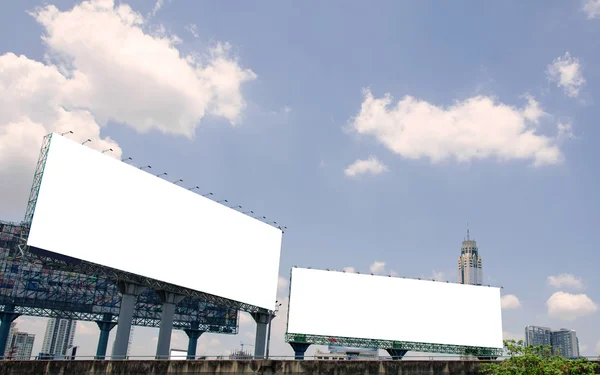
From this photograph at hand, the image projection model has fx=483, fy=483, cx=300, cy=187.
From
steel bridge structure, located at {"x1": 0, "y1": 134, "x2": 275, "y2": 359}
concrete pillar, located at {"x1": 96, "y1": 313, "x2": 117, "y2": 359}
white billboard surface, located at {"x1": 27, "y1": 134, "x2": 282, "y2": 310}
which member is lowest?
concrete pillar, located at {"x1": 96, "y1": 313, "x2": 117, "y2": 359}

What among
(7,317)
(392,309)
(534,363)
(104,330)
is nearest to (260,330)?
(392,309)

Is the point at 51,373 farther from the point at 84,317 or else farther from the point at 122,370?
the point at 84,317

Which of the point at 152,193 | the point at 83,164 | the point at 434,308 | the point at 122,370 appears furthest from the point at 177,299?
the point at 434,308

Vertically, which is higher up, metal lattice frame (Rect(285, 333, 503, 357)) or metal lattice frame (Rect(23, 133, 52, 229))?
metal lattice frame (Rect(23, 133, 52, 229))

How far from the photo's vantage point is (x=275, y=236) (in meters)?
61.5

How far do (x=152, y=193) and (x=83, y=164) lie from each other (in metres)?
7.43

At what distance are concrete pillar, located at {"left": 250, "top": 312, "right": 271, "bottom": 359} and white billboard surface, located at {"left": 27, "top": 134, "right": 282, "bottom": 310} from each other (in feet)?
6.84

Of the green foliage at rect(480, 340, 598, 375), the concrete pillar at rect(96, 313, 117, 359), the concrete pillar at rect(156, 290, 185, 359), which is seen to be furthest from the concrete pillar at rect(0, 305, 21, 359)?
the green foliage at rect(480, 340, 598, 375)

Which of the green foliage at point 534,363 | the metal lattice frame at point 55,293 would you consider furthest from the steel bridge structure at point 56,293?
the green foliage at point 534,363

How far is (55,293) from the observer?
221 ft

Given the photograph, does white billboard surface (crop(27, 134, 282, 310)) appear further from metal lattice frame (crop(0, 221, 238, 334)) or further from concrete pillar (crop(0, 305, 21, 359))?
concrete pillar (crop(0, 305, 21, 359))

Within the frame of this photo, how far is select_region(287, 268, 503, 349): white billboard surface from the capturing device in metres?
68.0

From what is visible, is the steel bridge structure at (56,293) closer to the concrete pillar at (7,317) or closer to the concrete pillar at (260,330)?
the concrete pillar at (7,317)

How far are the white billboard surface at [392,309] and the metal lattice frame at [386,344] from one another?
2.09 feet
